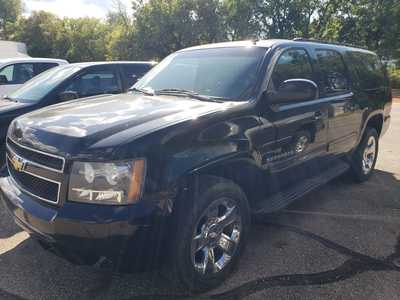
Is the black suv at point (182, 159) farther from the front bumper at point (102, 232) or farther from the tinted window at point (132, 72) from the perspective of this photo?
the tinted window at point (132, 72)

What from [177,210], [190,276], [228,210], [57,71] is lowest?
[190,276]

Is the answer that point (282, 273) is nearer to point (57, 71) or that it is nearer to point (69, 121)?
point (69, 121)

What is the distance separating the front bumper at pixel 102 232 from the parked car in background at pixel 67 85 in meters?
3.02

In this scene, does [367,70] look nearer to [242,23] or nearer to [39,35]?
[242,23]

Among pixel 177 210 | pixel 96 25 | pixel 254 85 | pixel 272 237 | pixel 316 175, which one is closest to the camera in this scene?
pixel 177 210

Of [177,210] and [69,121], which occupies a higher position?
[69,121]

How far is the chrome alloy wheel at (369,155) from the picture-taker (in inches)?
215

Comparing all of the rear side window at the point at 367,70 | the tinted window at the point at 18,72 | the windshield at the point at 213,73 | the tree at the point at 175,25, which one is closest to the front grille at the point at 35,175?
the windshield at the point at 213,73

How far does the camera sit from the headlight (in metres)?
2.32

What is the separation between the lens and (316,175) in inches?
168

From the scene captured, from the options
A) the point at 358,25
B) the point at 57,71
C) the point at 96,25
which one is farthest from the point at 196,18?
the point at 57,71

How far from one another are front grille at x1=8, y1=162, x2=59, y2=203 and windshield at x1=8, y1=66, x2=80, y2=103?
9.35 ft

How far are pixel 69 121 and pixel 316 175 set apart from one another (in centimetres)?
280

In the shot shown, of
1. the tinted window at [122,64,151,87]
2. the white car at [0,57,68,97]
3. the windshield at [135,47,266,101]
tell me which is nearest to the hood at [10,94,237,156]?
the windshield at [135,47,266,101]
